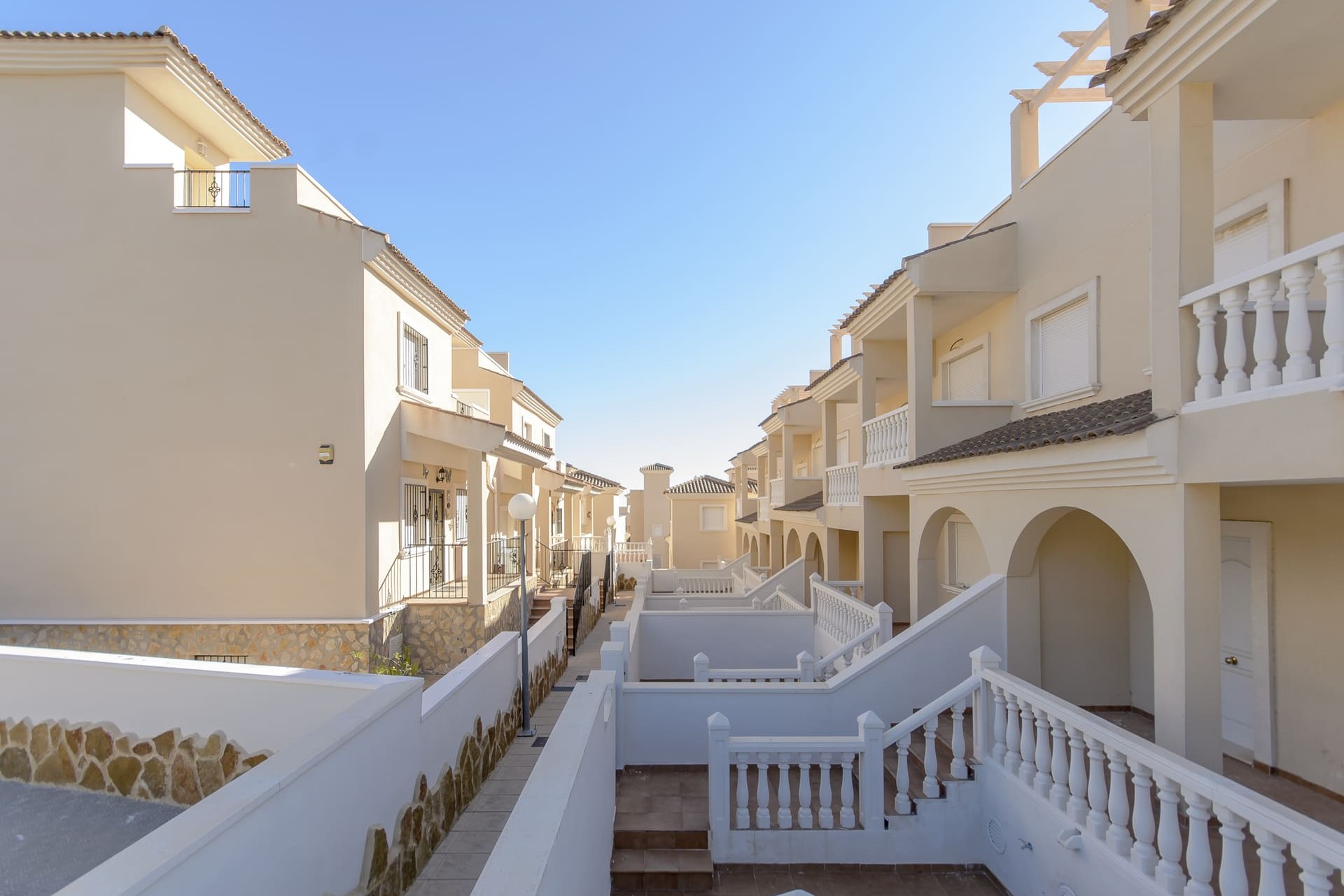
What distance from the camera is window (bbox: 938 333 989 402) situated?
10.8m

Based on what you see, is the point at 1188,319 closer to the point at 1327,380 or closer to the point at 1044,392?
the point at 1327,380

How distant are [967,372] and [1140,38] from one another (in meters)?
7.35

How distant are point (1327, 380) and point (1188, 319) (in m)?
1.10

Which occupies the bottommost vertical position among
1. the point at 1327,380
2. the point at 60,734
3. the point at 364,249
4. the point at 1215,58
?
the point at 60,734

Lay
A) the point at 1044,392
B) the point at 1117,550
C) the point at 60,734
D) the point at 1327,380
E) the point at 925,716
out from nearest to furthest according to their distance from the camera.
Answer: the point at 1327,380, the point at 925,716, the point at 60,734, the point at 1117,550, the point at 1044,392

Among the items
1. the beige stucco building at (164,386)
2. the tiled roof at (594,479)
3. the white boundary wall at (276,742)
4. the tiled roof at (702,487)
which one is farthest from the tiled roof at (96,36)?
the tiled roof at (702,487)

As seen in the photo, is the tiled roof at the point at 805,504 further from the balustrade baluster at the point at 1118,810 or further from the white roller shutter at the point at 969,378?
the balustrade baluster at the point at 1118,810

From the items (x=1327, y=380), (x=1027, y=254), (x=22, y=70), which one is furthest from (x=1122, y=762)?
(x=22, y=70)

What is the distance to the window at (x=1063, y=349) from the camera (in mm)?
8000

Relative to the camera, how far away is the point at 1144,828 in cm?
409

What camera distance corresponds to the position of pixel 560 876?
3.06 meters

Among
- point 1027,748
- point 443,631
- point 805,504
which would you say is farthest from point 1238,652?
point 443,631

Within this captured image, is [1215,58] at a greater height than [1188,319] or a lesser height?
greater

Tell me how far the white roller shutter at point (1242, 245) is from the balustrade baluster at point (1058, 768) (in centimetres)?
409
